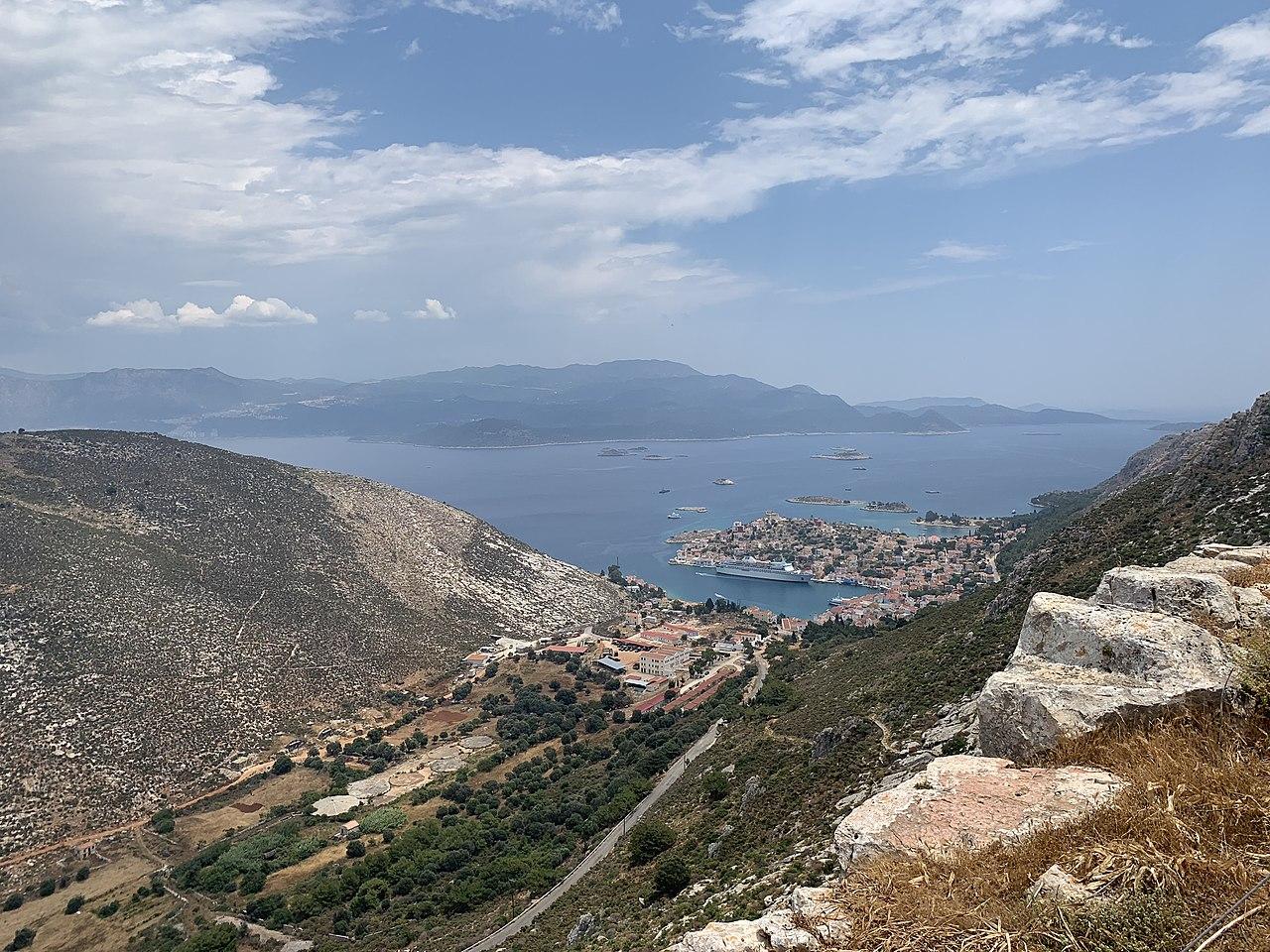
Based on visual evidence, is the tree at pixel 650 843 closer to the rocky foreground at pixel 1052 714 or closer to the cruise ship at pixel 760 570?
the rocky foreground at pixel 1052 714

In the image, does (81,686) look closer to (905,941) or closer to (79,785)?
(79,785)

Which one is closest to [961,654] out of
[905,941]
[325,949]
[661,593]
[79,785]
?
[905,941]

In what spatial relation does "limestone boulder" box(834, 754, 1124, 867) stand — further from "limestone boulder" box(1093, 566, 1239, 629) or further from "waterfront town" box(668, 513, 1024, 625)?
"waterfront town" box(668, 513, 1024, 625)

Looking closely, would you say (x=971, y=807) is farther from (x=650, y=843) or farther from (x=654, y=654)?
(x=654, y=654)

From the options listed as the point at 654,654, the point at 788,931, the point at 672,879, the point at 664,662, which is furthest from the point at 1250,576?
the point at 654,654

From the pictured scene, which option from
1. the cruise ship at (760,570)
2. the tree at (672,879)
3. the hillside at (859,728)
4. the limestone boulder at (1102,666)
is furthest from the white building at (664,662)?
the cruise ship at (760,570)
